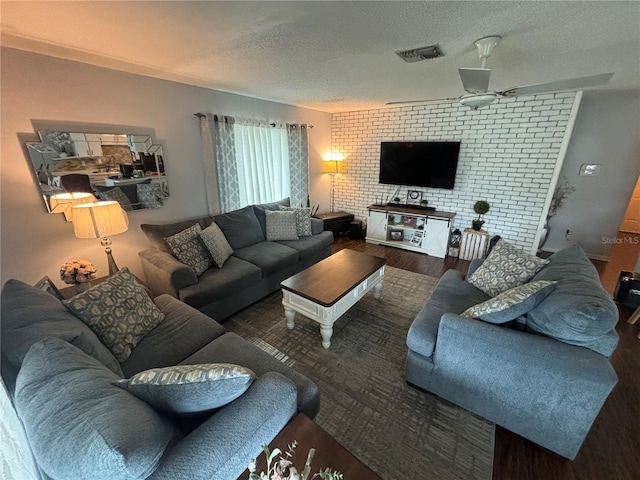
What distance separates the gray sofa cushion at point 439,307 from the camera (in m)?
1.68

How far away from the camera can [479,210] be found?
12.7ft

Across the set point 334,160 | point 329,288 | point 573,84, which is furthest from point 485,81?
point 334,160

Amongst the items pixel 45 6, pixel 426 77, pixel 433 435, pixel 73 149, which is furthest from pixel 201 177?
pixel 433 435

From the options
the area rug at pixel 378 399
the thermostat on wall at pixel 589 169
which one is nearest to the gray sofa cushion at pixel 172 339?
the area rug at pixel 378 399

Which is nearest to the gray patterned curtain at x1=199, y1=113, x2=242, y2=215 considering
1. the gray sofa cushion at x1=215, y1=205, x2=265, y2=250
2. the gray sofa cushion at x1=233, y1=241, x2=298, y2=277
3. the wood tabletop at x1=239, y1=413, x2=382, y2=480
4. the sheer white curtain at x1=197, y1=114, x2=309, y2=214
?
the sheer white curtain at x1=197, y1=114, x2=309, y2=214

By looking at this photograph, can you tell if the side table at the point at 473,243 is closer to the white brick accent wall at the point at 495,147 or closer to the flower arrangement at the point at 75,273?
the white brick accent wall at the point at 495,147

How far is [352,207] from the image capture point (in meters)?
5.40

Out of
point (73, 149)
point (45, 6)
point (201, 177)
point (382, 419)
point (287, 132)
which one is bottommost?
point (382, 419)

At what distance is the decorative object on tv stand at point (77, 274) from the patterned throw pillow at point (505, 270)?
10.7 feet

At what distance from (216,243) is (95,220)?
0.98 metres

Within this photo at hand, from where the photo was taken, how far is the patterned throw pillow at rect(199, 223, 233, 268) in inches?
104

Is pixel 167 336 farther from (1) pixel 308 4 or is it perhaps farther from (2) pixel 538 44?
(2) pixel 538 44

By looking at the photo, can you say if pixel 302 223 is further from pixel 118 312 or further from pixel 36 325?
pixel 36 325

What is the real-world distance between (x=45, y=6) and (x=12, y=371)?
1759 mm
